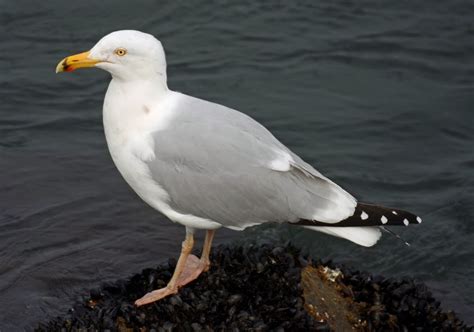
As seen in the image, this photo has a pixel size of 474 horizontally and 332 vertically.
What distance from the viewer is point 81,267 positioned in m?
7.36

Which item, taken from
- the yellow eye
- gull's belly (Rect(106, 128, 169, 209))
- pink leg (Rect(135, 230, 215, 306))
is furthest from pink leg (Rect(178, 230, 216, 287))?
the yellow eye

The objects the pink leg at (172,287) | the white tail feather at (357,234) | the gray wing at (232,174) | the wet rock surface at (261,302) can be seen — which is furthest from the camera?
the white tail feather at (357,234)

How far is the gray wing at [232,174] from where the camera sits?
18.7ft

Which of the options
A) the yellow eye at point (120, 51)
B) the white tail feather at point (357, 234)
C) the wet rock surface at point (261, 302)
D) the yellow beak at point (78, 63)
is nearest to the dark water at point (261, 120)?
the wet rock surface at point (261, 302)

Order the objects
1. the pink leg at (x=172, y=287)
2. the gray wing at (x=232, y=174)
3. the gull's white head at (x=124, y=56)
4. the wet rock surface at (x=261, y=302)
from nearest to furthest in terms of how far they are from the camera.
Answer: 1. the wet rock surface at (x=261, y=302)
2. the gull's white head at (x=124, y=56)
3. the gray wing at (x=232, y=174)
4. the pink leg at (x=172, y=287)

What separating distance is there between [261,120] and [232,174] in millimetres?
4239

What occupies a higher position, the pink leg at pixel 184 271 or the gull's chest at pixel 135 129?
the gull's chest at pixel 135 129

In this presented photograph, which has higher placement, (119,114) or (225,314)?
(119,114)

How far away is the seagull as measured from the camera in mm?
5664

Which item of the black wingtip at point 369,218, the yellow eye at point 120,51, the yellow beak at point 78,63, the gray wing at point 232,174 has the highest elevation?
the yellow eye at point 120,51

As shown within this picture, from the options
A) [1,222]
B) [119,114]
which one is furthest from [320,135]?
[119,114]

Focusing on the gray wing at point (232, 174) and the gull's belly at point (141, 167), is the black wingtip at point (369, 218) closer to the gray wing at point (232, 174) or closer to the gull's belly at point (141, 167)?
the gray wing at point (232, 174)

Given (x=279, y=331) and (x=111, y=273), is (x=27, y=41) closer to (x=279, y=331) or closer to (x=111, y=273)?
(x=111, y=273)

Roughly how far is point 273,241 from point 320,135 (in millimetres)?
2383
